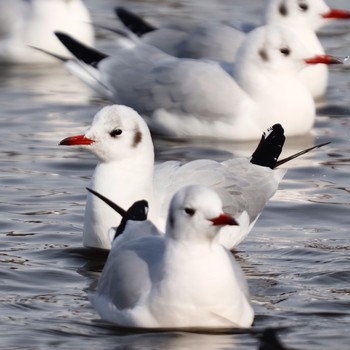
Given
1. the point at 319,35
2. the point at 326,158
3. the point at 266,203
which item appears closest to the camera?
the point at 266,203

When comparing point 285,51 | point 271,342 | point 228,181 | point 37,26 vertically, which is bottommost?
point 37,26

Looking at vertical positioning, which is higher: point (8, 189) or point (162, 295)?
point (162, 295)

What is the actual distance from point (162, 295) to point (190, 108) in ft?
16.4

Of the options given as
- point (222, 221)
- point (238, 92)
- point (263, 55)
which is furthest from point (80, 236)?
point (263, 55)

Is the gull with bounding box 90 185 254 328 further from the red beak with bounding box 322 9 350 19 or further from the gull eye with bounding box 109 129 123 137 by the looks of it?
the red beak with bounding box 322 9 350 19

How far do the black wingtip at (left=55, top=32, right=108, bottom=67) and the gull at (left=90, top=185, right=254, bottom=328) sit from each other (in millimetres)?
6044

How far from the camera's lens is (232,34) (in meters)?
12.6

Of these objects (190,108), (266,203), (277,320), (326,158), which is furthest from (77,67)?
(277,320)

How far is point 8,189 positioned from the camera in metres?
9.89

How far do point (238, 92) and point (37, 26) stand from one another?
3.80 m

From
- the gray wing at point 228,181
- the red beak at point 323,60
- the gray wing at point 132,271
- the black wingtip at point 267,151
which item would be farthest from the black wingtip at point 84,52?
the gray wing at point 132,271

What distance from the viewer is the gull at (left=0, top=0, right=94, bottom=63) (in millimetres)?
14570

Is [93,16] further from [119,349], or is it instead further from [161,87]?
[119,349]

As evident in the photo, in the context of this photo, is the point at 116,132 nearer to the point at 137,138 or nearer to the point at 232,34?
the point at 137,138
